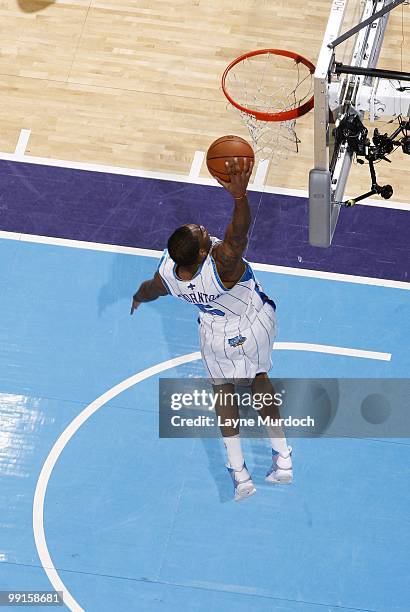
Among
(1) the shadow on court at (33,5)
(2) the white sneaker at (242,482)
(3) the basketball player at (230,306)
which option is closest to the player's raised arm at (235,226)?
(3) the basketball player at (230,306)

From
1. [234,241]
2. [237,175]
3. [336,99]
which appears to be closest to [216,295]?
[234,241]

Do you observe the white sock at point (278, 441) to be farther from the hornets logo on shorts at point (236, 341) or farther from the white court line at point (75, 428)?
the white court line at point (75, 428)

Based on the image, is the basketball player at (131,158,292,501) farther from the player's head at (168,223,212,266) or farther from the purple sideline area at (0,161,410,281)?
the purple sideline area at (0,161,410,281)

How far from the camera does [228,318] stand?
28.1 feet

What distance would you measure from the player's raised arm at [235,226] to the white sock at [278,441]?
5.17ft

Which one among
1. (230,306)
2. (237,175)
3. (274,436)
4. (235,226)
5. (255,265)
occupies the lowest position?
(274,436)

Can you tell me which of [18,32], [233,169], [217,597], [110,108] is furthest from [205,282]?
[18,32]

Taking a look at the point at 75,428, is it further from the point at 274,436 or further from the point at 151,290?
the point at 274,436

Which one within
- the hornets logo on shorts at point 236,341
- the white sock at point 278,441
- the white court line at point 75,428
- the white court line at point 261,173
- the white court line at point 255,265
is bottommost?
the white court line at point 75,428

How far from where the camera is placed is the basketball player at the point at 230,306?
7949 millimetres

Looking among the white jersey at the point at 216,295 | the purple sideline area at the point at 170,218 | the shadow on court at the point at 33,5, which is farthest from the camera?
the shadow on court at the point at 33,5

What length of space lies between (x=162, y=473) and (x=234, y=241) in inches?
98.7

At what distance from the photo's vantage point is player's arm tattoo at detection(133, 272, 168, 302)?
8.55m

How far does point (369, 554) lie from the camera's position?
898 cm
